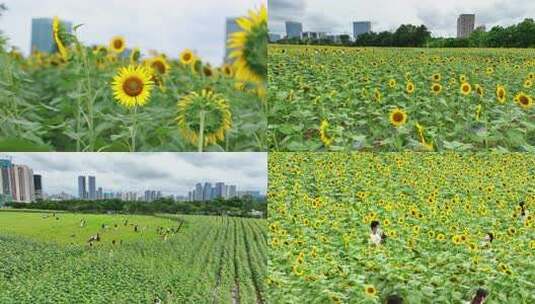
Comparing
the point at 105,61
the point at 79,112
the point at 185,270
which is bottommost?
the point at 185,270

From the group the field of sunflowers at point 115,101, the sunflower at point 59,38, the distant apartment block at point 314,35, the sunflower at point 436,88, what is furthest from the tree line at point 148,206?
the sunflower at point 436,88

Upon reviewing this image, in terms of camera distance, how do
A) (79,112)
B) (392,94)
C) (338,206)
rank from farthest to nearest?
(392,94) < (338,206) < (79,112)

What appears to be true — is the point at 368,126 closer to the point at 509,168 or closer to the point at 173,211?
the point at 509,168

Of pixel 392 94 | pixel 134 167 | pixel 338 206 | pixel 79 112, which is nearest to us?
pixel 79 112

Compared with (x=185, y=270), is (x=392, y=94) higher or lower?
higher

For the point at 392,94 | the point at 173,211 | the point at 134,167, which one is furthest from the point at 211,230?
the point at 392,94

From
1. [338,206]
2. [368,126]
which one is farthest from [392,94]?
[338,206]

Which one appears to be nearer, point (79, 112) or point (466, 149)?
point (79, 112)

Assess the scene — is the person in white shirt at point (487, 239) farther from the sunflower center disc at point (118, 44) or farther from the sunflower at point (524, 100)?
the sunflower center disc at point (118, 44)
